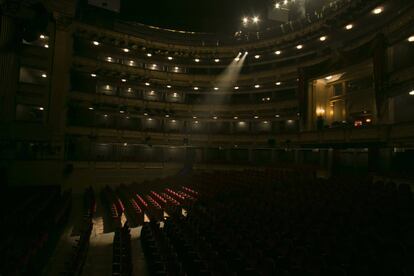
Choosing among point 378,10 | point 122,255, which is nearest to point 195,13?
point 378,10

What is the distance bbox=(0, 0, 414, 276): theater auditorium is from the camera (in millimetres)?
5758

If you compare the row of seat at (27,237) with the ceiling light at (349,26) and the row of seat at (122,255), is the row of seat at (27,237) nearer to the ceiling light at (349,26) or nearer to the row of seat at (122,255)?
the row of seat at (122,255)

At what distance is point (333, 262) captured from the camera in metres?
4.55

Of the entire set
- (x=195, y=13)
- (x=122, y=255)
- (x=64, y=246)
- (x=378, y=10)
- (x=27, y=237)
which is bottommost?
(x=64, y=246)

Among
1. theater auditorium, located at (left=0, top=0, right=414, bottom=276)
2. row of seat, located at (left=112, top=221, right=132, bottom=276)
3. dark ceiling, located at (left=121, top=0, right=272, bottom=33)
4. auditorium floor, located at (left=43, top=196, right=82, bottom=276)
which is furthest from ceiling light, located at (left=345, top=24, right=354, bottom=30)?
auditorium floor, located at (left=43, top=196, right=82, bottom=276)

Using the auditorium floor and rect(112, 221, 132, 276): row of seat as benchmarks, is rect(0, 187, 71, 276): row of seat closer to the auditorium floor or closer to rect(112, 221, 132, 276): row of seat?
the auditorium floor

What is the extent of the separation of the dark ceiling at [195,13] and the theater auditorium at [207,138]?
0.12 meters

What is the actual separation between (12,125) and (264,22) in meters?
19.6

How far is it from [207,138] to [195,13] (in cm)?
1081

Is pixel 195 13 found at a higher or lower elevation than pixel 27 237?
higher

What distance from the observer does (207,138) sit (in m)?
23.1

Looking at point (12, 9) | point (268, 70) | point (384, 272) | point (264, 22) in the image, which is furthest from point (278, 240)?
point (264, 22)

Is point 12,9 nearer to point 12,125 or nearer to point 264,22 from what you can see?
point 12,125

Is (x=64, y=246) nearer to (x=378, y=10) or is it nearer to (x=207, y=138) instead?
(x=207, y=138)
